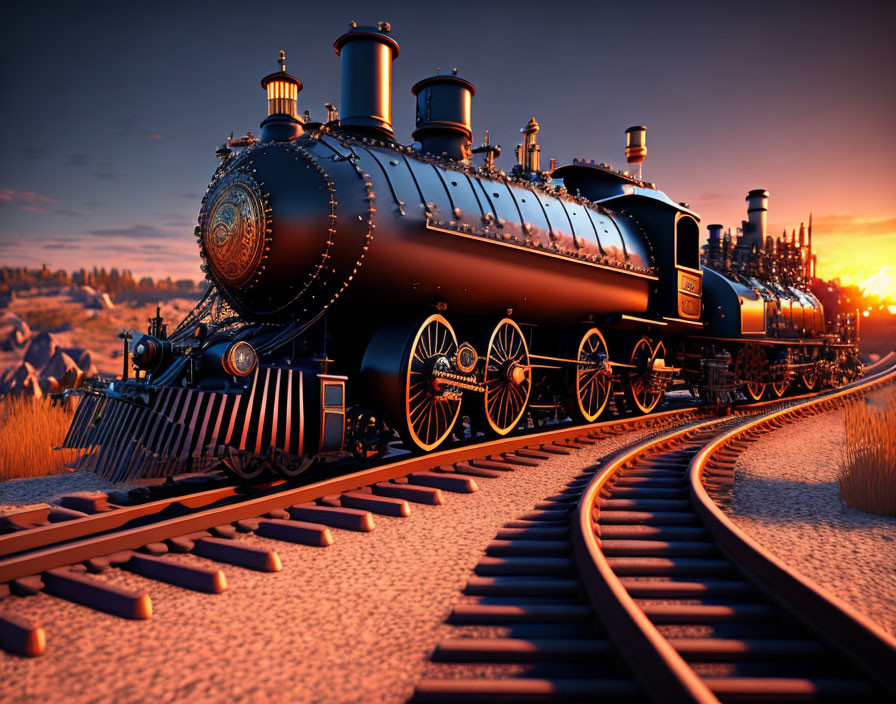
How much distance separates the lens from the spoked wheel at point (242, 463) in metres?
4.53

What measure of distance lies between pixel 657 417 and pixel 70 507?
8038 mm

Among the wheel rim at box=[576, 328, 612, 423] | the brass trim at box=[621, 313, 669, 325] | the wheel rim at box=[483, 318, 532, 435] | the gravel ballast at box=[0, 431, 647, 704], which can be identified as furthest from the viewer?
the brass trim at box=[621, 313, 669, 325]

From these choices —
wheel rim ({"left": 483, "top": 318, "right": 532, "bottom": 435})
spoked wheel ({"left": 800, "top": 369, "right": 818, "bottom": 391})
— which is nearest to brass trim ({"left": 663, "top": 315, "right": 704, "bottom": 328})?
wheel rim ({"left": 483, "top": 318, "right": 532, "bottom": 435})

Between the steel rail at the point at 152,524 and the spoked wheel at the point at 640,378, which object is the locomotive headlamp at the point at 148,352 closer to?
the steel rail at the point at 152,524

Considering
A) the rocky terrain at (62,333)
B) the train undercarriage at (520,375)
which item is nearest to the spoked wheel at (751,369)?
the train undercarriage at (520,375)

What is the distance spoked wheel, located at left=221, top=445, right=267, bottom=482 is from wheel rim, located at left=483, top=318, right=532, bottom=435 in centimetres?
267

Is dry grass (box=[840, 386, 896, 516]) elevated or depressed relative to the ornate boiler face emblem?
depressed

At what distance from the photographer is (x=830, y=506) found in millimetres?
4723

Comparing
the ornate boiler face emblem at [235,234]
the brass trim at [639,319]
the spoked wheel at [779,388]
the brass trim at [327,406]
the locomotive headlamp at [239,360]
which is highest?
the ornate boiler face emblem at [235,234]

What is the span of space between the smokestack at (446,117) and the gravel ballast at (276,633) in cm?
521

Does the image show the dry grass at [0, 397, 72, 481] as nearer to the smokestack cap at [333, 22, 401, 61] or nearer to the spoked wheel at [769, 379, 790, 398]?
the smokestack cap at [333, 22, 401, 61]

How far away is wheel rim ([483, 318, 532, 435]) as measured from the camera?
270 inches

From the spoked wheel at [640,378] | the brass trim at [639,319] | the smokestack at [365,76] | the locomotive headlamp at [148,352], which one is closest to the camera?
the locomotive headlamp at [148,352]

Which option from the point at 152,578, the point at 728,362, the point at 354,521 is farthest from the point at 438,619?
the point at 728,362
